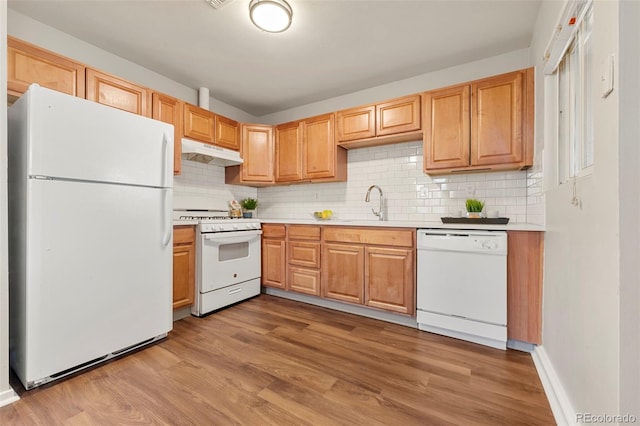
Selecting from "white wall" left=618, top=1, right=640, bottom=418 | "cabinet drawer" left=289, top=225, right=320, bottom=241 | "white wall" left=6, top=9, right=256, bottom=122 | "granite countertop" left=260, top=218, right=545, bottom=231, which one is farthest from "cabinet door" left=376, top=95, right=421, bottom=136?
"white wall" left=6, top=9, right=256, bottom=122

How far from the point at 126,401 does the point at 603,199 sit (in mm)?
2274

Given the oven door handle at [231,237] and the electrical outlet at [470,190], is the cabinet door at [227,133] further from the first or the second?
the electrical outlet at [470,190]

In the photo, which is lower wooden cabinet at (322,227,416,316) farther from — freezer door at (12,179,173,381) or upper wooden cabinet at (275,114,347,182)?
freezer door at (12,179,173,381)

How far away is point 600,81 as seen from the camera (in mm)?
937

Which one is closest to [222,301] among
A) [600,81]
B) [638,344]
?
[638,344]

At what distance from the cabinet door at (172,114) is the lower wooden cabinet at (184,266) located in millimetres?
713

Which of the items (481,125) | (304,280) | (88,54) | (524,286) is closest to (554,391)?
(524,286)

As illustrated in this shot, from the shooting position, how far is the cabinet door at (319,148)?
→ 3201 millimetres

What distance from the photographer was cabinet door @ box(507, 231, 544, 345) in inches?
73.9

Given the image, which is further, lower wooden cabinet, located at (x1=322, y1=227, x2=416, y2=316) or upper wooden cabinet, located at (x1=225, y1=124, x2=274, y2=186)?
upper wooden cabinet, located at (x1=225, y1=124, x2=274, y2=186)

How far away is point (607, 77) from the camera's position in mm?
880

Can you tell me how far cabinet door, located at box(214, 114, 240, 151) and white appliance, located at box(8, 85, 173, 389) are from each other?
50.6 inches

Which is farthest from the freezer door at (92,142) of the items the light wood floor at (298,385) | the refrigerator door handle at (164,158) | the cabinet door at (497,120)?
the cabinet door at (497,120)

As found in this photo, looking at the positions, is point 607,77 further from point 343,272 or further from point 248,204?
point 248,204
